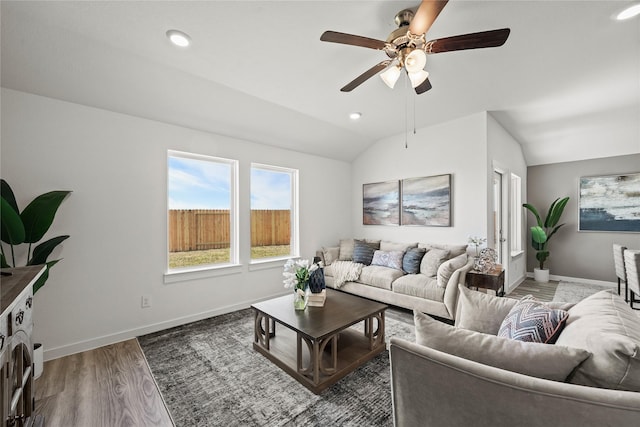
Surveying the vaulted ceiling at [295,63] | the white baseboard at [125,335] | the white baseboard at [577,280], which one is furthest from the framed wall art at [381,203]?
the white baseboard at [577,280]

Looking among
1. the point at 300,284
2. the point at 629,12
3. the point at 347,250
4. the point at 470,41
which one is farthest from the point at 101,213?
the point at 629,12

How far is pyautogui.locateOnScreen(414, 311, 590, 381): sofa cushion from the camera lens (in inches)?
32.7

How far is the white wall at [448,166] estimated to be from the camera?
3.53m

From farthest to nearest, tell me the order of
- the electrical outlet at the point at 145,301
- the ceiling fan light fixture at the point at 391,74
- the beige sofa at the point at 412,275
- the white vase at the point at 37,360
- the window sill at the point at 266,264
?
1. the window sill at the point at 266,264
2. the beige sofa at the point at 412,275
3. the electrical outlet at the point at 145,301
4. the white vase at the point at 37,360
5. the ceiling fan light fixture at the point at 391,74

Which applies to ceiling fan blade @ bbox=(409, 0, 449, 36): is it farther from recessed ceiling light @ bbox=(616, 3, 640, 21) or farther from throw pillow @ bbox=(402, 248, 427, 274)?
throw pillow @ bbox=(402, 248, 427, 274)

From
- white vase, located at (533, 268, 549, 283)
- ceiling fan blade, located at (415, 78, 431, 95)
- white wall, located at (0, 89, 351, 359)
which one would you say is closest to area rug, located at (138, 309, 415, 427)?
white wall, located at (0, 89, 351, 359)

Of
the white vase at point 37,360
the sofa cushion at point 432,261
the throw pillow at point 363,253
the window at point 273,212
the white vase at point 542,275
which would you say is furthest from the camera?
the white vase at point 542,275

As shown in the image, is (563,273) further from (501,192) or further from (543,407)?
(543,407)

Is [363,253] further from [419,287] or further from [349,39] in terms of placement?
[349,39]

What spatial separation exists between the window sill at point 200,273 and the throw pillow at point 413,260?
235cm

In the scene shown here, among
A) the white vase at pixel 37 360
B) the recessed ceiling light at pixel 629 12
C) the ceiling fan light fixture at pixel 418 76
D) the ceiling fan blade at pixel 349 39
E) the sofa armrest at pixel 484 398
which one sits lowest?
the white vase at pixel 37 360

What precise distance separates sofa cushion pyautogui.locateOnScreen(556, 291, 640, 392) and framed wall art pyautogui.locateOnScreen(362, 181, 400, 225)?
3347mm

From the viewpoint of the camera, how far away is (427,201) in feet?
13.3

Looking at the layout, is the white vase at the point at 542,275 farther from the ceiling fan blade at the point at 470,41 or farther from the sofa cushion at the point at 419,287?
the ceiling fan blade at the point at 470,41
